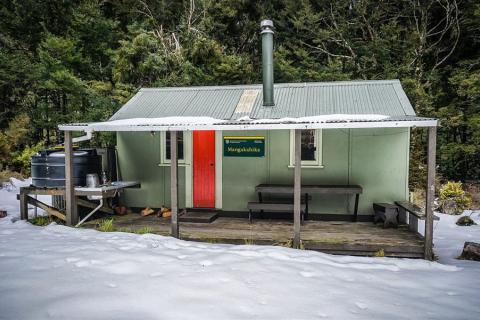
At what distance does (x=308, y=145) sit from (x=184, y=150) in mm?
2902

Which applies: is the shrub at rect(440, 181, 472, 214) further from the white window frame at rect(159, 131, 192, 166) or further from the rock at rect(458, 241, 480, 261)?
the white window frame at rect(159, 131, 192, 166)

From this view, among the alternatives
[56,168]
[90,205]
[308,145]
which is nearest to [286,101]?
[308,145]

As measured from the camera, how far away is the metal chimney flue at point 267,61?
7.32 meters

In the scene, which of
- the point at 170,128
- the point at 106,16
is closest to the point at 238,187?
the point at 170,128

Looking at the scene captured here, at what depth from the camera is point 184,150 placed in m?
8.09

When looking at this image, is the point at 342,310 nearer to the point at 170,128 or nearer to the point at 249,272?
the point at 249,272

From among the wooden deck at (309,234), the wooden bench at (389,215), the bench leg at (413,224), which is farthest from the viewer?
the wooden bench at (389,215)

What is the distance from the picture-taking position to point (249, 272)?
467 cm

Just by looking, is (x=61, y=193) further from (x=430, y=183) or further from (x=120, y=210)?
(x=430, y=183)

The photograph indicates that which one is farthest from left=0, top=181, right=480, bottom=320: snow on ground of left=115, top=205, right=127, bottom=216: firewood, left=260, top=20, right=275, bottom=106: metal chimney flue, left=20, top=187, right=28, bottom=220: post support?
left=260, top=20, right=275, bottom=106: metal chimney flue

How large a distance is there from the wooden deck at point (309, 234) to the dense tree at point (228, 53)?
232 inches

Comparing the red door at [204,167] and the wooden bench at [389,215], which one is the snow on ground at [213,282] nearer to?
the wooden bench at [389,215]

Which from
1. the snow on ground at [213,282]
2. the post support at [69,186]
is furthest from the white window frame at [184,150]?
the snow on ground at [213,282]

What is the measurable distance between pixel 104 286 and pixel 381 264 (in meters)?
3.93
